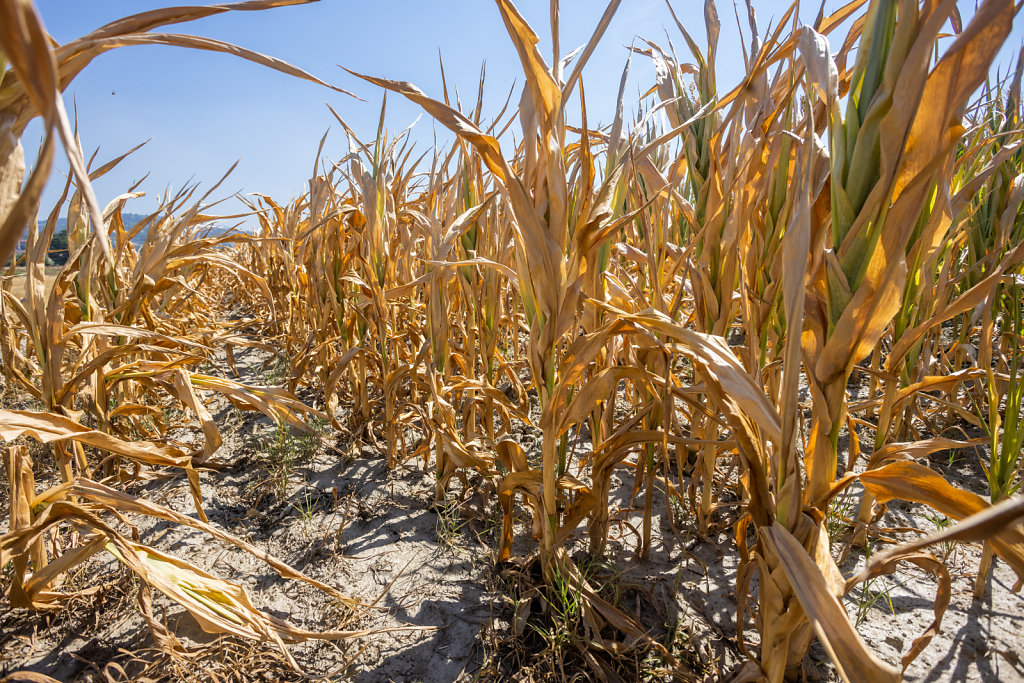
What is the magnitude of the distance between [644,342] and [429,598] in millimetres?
847

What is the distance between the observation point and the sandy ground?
1016 millimetres

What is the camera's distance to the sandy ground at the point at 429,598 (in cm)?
102

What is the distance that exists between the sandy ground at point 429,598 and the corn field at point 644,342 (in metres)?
0.03

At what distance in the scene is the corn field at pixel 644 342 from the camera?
1.85 feet

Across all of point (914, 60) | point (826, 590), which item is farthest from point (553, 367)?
point (914, 60)

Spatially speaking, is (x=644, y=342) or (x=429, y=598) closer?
(x=644, y=342)

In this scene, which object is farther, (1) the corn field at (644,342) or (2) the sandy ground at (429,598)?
(2) the sandy ground at (429,598)

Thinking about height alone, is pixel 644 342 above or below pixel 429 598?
above

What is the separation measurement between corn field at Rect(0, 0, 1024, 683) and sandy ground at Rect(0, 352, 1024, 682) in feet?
0.08

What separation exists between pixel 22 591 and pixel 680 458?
134cm

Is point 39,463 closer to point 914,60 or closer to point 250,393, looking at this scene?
point 250,393

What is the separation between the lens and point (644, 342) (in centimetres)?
92

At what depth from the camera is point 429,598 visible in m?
1.21

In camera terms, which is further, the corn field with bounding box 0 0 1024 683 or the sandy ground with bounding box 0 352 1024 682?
the sandy ground with bounding box 0 352 1024 682
